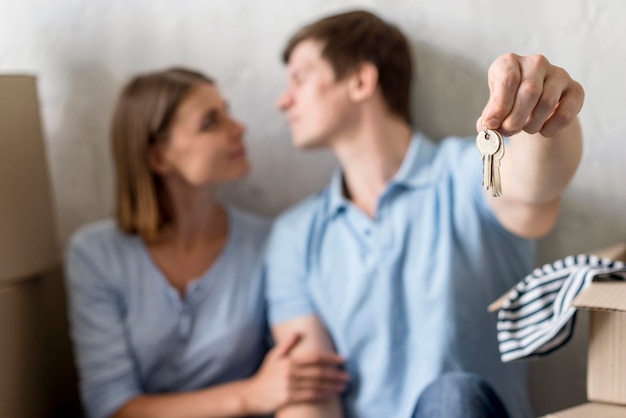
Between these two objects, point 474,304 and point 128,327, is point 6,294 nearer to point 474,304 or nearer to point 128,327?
point 128,327

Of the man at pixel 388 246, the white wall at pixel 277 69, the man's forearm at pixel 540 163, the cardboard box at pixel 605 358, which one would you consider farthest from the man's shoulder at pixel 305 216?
the cardboard box at pixel 605 358

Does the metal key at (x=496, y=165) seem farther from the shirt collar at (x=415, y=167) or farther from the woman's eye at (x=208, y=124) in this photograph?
the woman's eye at (x=208, y=124)

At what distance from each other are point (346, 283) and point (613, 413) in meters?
0.43

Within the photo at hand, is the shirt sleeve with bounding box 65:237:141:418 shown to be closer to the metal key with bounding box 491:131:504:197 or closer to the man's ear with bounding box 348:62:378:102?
the man's ear with bounding box 348:62:378:102

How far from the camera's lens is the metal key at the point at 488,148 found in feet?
2.04

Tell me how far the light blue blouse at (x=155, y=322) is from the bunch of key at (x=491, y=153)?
0.61 metres

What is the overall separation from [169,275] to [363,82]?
424 millimetres

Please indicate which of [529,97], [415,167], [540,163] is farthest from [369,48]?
[529,97]

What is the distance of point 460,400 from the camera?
875mm

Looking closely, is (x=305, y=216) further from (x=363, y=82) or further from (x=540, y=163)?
(x=540, y=163)

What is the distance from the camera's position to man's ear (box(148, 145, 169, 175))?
1187 millimetres

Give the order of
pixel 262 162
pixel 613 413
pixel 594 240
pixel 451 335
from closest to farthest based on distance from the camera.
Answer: pixel 613 413, pixel 451 335, pixel 594 240, pixel 262 162

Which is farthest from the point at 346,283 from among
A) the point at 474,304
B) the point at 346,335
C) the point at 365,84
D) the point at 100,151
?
the point at 100,151

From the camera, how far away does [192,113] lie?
45.5 inches
